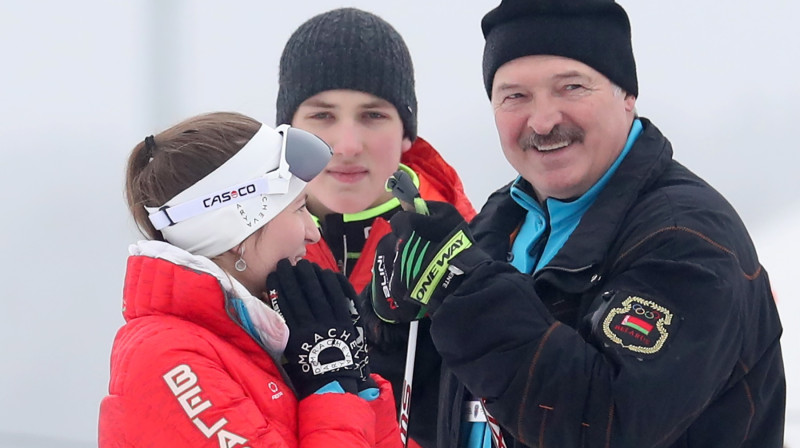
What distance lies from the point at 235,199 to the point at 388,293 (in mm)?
367

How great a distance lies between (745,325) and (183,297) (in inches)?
32.4

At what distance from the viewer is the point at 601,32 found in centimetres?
160

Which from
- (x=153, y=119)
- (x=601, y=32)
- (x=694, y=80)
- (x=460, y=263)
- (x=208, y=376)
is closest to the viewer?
(x=208, y=376)

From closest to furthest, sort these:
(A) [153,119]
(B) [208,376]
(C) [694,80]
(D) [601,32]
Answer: (B) [208,376] → (D) [601,32] → (C) [694,80] → (A) [153,119]

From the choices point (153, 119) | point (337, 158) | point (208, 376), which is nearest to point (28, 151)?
point (153, 119)

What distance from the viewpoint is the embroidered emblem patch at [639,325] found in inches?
51.4

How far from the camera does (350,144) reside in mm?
2150

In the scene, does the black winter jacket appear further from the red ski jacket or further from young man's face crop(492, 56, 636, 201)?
the red ski jacket

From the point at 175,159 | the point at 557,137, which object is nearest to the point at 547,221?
the point at 557,137

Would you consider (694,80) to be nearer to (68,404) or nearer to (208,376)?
(208,376)

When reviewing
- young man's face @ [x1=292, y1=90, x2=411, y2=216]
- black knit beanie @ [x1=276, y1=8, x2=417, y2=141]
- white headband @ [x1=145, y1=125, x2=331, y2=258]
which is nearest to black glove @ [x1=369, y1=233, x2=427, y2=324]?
white headband @ [x1=145, y1=125, x2=331, y2=258]

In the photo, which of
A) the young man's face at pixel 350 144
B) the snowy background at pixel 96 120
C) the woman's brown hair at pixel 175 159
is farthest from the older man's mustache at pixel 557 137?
the snowy background at pixel 96 120

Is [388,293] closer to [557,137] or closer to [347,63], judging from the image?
[557,137]

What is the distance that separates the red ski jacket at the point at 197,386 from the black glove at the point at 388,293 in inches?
10.0
